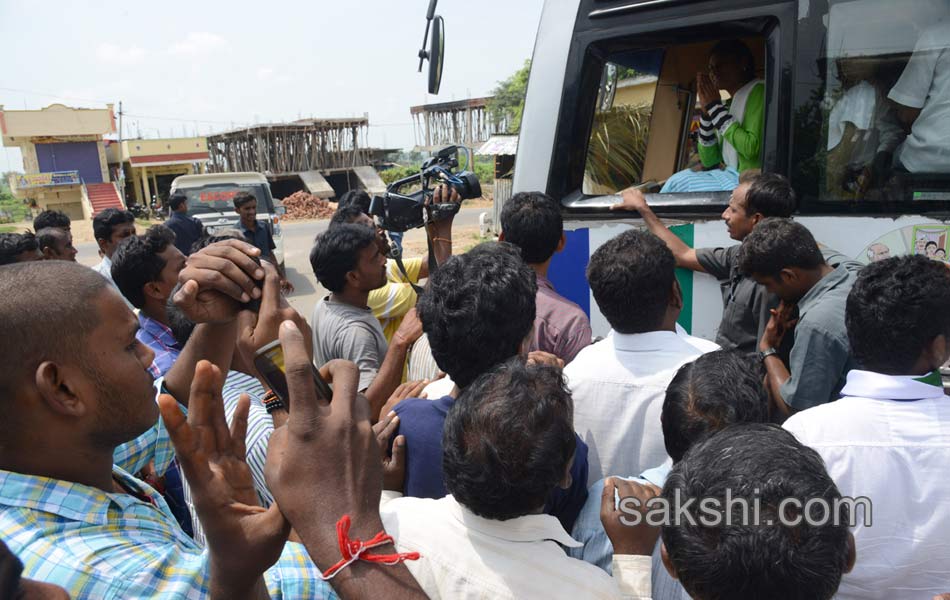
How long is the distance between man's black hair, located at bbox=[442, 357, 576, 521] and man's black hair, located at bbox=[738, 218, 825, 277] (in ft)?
4.35

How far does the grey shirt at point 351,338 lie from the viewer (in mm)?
2607

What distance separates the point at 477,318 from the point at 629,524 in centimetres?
64

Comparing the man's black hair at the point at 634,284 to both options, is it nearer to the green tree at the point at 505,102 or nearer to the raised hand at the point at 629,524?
the raised hand at the point at 629,524

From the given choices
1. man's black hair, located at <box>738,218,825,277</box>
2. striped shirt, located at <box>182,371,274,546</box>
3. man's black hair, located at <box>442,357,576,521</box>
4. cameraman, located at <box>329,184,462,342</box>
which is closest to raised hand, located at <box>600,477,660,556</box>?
man's black hair, located at <box>442,357,576,521</box>

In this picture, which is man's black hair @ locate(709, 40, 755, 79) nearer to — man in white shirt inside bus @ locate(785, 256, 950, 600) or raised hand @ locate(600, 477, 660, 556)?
man in white shirt inside bus @ locate(785, 256, 950, 600)

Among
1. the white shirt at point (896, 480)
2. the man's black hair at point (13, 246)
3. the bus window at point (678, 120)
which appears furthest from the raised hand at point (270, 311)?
the man's black hair at point (13, 246)

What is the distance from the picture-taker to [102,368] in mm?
1257

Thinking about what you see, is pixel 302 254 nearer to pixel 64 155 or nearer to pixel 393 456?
pixel 393 456

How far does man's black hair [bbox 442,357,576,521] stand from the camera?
1180 millimetres

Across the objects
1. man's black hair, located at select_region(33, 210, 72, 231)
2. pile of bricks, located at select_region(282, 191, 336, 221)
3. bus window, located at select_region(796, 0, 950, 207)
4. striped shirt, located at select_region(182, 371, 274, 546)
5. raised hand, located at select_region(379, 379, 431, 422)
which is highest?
bus window, located at select_region(796, 0, 950, 207)

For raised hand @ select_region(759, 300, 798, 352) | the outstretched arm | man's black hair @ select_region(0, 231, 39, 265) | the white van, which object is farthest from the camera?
the white van

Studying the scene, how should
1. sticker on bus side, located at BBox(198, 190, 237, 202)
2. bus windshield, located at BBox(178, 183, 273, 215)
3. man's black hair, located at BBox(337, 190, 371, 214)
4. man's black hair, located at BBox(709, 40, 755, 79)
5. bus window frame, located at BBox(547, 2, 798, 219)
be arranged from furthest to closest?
sticker on bus side, located at BBox(198, 190, 237, 202) < bus windshield, located at BBox(178, 183, 273, 215) < man's black hair, located at BBox(337, 190, 371, 214) < man's black hair, located at BBox(709, 40, 755, 79) < bus window frame, located at BBox(547, 2, 798, 219)

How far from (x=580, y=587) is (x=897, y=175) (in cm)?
246

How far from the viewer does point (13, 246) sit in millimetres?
3869
